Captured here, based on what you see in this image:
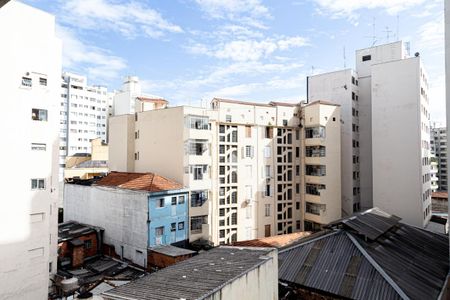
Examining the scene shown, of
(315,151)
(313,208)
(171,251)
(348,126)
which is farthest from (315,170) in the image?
(171,251)

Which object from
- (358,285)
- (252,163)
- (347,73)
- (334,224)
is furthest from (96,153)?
(358,285)

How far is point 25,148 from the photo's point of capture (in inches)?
792

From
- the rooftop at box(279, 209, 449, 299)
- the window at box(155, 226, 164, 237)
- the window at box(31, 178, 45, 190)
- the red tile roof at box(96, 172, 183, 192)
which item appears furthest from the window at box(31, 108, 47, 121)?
the rooftop at box(279, 209, 449, 299)

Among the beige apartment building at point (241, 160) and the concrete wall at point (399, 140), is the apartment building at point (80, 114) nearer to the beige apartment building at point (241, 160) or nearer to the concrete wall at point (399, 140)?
the beige apartment building at point (241, 160)

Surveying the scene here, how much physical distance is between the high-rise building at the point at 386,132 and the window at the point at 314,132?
5.81m

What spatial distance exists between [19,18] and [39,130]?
723cm

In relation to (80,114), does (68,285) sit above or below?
below

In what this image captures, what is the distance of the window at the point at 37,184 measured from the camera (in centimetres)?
2045

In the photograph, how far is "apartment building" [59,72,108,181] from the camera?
78062 mm

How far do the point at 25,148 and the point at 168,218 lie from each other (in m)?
12.8

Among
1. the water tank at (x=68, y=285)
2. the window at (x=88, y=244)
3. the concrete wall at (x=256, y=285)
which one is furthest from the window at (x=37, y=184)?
the concrete wall at (x=256, y=285)

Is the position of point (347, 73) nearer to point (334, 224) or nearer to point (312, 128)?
point (312, 128)

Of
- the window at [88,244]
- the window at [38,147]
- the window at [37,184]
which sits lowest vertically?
the window at [88,244]

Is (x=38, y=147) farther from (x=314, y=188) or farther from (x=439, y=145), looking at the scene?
(x=439, y=145)
